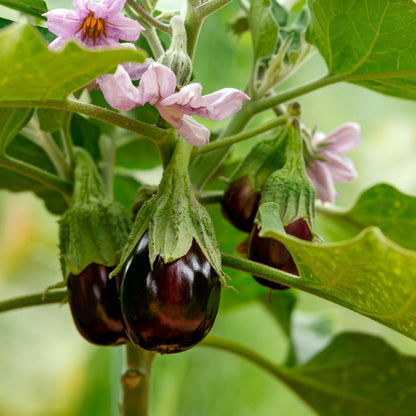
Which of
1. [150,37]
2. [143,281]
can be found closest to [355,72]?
[150,37]

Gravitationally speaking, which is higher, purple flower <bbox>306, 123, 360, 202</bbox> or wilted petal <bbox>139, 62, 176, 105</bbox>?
wilted petal <bbox>139, 62, 176, 105</bbox>

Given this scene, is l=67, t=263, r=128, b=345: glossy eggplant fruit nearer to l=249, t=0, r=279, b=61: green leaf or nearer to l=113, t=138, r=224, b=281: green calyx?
l=113, t=138, r=224, b=281: green calyx

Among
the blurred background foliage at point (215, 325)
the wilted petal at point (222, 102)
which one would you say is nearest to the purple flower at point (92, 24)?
the wilted petal at point (222, 102)

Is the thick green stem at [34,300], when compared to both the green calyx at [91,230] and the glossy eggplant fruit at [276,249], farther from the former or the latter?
the glossy eggplant fruit at [276,249]

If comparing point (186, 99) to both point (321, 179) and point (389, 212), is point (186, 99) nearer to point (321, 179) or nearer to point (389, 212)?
point (321, 179)

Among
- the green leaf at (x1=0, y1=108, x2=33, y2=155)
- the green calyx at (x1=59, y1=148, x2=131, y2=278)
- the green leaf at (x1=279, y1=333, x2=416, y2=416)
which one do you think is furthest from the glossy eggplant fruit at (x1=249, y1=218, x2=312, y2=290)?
the green leaf at (x1=279, y1=333, x2=416, y2=416)

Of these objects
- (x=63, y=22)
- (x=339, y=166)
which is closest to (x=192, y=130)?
(x=63, y=22)
